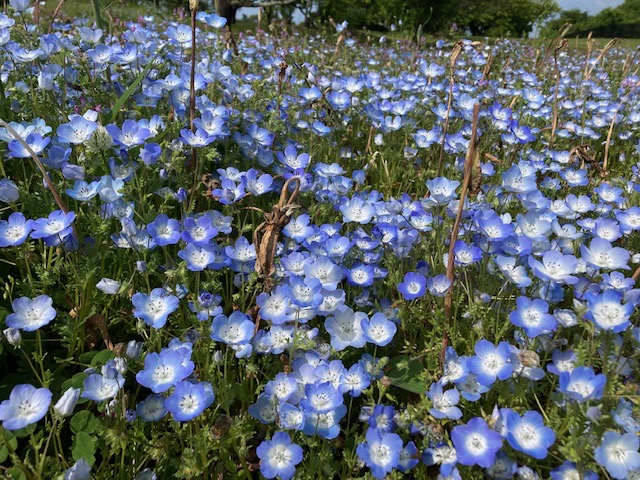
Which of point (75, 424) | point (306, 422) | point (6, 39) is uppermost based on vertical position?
point (6, 39)

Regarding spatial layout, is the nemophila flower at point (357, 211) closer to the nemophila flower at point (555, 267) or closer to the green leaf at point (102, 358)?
the nemophila flower at point (555, 267)

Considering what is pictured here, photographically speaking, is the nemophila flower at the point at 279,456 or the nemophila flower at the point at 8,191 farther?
the nemophila flower at the point at 8,191

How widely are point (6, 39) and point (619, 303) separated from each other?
318 cm

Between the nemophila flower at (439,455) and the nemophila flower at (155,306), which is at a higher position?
the nemophila flower at (155,306)

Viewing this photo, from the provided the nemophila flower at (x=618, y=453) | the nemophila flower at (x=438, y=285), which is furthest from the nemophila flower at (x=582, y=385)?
the nemophila flower at (x=438, y=285)

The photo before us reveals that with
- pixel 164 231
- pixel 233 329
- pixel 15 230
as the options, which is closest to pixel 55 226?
pixel 15 230

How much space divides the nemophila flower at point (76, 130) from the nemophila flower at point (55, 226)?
443mm

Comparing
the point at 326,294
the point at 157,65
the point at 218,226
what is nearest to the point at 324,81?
the point at 157,65

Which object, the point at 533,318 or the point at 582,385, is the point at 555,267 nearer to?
the point at 533,318

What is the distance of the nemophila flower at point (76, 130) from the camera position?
215 cm

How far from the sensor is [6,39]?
2.80 meters

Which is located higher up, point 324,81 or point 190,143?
point 190,143

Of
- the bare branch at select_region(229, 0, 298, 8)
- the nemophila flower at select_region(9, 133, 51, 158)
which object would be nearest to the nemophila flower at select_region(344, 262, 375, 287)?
the nemophila flower at select_region(9, 133, 51, 158)

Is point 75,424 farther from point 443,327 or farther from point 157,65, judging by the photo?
point 157,65
